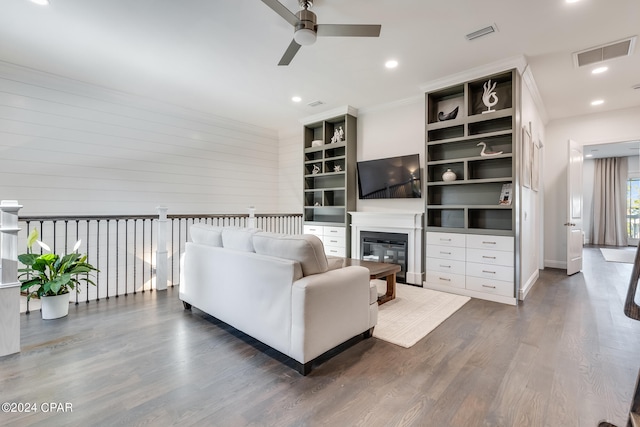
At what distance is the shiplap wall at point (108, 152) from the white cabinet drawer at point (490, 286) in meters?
4.52

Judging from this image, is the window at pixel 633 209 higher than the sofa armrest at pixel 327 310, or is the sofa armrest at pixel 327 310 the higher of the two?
the window at pixel 633 209

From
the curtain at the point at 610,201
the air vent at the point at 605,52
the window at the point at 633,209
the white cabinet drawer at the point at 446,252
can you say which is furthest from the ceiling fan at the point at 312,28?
the window at the point at 633,209

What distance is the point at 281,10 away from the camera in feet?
7.47

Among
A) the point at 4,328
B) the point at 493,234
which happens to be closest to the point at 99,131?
the point at 4,328

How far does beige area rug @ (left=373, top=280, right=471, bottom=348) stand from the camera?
2644 mm

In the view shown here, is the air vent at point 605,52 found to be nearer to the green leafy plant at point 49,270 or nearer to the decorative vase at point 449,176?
the decorative vase at point 449,176

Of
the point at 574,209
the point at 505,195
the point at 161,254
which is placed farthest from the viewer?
the point at 574,209

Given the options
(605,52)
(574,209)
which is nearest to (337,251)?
(574,209)

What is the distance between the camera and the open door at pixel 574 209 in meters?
4.95

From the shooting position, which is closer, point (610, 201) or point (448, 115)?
point (448, 115)

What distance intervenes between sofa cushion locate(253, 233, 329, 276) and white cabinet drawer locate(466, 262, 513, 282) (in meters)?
2.60

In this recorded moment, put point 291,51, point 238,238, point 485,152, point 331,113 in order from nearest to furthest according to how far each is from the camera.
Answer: point 238,238 → point 291,51 → point 485,152 → point 331,113

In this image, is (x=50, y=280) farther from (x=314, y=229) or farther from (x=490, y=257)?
(x=490, y=257)

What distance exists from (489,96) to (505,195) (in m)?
1.32
